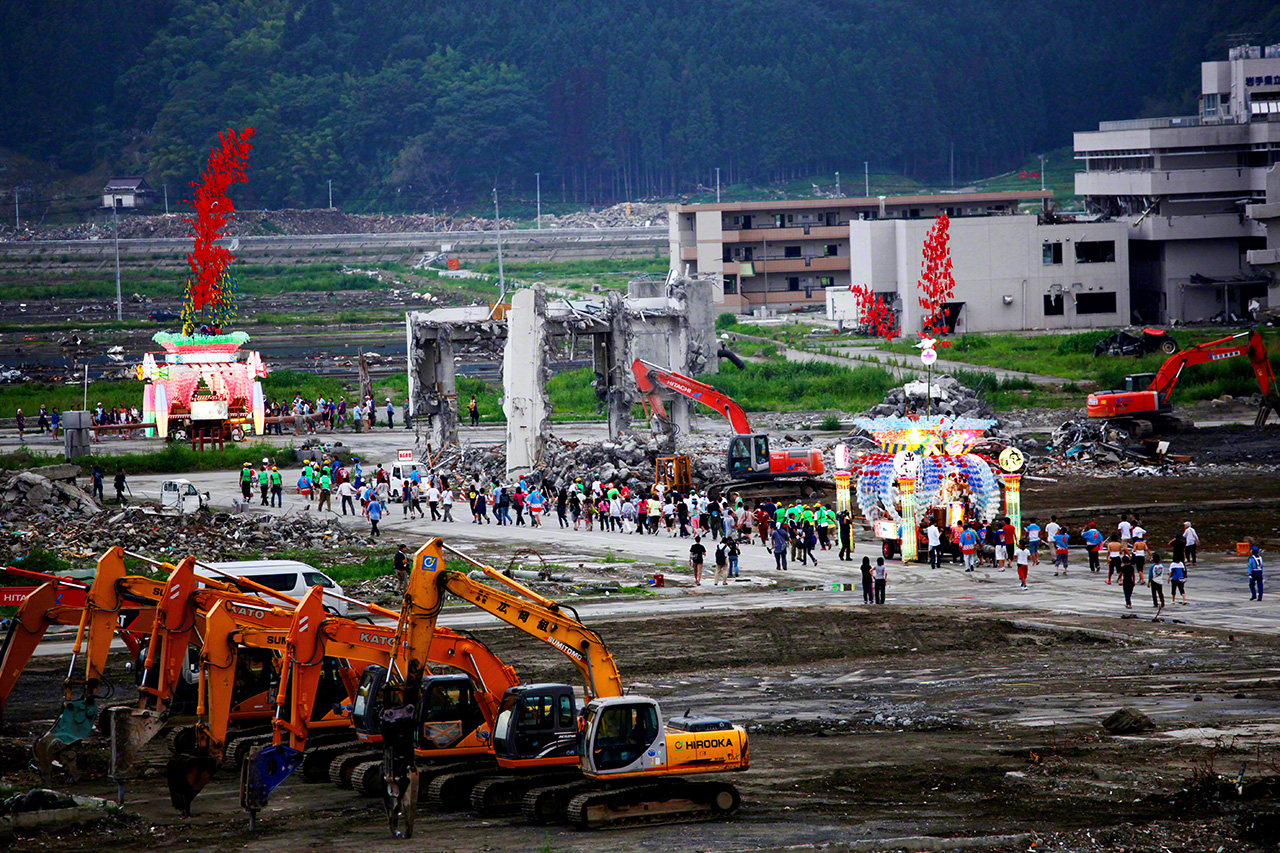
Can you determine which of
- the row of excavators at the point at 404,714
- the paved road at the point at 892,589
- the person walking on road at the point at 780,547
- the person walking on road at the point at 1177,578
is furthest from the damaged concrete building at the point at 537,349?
the row of excavators at the point at 404,714

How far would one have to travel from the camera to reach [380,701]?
2177 centimetres

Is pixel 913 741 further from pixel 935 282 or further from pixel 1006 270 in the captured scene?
pixel 1006 270

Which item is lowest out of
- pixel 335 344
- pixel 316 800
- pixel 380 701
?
pixel 316 800

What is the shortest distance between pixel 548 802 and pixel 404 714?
224 centimetres

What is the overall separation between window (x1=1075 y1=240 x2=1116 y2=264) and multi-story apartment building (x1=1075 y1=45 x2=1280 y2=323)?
2.43 meters

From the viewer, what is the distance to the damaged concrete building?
5462 centimetres

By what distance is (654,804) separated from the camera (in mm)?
20141

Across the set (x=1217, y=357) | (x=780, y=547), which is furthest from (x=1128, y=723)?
(x=1217, y=357)

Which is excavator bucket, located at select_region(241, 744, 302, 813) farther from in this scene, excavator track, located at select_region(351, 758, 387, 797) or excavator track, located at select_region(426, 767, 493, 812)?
excavator track, located at select_region(426, 767, 493, 812)

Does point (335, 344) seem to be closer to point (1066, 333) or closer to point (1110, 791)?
point (1066, 333)

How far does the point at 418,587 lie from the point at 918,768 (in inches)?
307

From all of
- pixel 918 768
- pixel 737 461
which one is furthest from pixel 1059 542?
pixel 918 768

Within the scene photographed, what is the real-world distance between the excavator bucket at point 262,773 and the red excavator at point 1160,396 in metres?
45.3

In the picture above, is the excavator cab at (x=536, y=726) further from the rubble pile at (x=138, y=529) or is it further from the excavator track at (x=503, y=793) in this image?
the rubble pile at (x=138, y=529)
